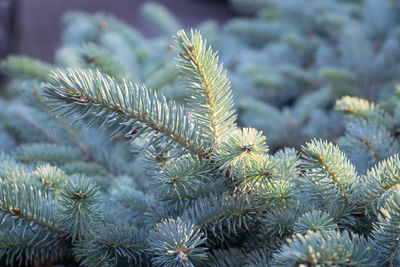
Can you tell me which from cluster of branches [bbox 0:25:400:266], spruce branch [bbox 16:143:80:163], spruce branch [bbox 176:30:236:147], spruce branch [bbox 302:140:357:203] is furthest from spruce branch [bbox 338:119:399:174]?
spruce branch [bbox 16:143:80:163]

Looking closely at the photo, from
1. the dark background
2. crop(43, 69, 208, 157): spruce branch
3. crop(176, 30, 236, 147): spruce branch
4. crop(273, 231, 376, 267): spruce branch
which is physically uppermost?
the dark background

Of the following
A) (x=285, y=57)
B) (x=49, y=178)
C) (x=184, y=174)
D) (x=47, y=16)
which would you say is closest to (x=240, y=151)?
(x=184, y=174)

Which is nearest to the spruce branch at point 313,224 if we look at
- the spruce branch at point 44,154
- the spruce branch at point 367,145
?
the spruce branch at point 367,145

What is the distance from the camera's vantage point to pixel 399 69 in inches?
46.0

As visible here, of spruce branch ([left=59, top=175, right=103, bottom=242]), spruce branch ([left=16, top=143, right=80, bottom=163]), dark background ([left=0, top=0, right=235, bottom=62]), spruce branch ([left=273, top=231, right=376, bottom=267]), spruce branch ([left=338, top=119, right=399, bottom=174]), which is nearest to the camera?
spruce branch ([left=273, top=231, right=376, bottom=267])

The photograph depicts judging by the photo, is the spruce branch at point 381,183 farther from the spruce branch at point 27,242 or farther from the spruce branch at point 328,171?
the spruce branch at point 27,242

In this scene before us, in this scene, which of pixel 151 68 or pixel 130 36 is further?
pixel 130 36

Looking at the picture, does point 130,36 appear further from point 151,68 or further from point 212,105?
point 212,105

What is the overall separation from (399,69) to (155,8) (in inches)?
39.1

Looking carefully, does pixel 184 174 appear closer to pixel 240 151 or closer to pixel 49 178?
pixel 240 151

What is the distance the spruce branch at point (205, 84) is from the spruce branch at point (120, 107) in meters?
0.02

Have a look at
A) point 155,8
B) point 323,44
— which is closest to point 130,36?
point 155,8

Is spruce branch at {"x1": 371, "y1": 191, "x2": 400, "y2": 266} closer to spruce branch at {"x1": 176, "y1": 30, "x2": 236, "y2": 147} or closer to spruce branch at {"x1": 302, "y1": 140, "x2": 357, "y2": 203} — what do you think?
spruce branch at {"x1": 302, "y1": 140, "x2": 357, "y2": 203}

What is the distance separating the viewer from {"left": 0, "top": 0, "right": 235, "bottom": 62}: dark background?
2.97m
